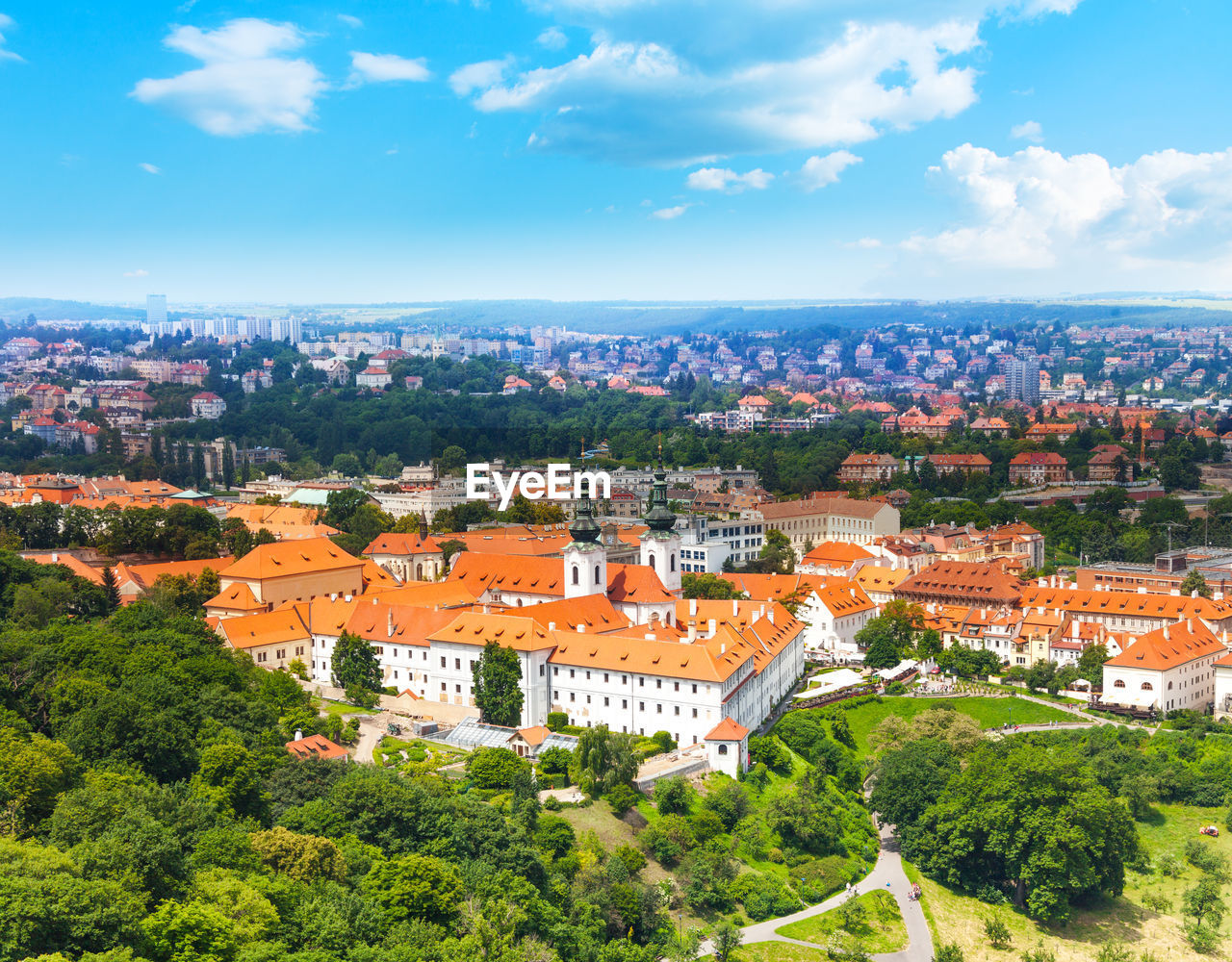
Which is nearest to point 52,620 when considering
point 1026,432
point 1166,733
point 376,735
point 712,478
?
point 376,735

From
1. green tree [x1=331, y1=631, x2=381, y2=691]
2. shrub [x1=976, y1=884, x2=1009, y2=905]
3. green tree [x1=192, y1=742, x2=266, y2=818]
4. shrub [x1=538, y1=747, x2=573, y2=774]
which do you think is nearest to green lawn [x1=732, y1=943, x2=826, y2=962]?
shrub [x1=976, y1=884, x2=1009, y2=905]

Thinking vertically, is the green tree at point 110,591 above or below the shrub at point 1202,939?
above

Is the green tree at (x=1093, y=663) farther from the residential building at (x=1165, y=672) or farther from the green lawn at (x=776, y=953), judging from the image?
the green lawn at (x=776, y=953)

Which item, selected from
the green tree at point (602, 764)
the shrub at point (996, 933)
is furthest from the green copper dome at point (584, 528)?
the shrub at point (996, 933)

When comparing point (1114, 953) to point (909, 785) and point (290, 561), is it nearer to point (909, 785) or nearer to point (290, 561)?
point (909, 785)

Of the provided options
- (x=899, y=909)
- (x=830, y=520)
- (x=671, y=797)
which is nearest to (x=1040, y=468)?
(x=830, y=520)
